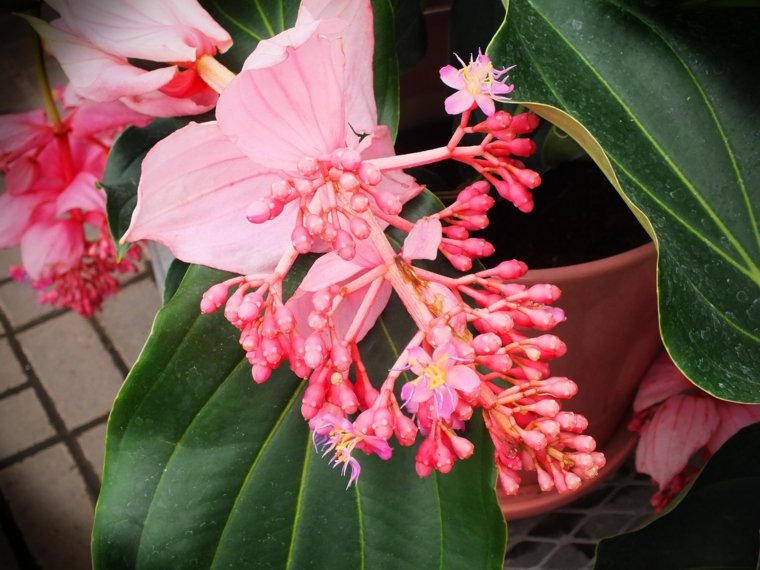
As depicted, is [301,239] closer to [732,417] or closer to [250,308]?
[250,308]

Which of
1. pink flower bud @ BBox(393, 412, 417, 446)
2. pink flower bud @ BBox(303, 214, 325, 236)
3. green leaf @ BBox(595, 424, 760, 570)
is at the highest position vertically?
pink flower bud @ BBox(303, 214, 325, 236)

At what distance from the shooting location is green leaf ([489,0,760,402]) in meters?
0.33

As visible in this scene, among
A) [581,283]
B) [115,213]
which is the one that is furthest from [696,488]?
[115,213]

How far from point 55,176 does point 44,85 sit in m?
0.08

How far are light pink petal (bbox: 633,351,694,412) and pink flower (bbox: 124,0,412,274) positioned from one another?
0.89ft

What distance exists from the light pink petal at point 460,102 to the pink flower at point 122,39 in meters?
0.11

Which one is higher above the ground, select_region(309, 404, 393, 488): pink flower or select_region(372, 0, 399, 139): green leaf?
select_region(372, 0, 399, 139): green leaf

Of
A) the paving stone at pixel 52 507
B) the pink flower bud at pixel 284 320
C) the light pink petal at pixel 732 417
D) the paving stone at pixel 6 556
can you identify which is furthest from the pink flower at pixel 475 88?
the paving stone at pixel 52 507

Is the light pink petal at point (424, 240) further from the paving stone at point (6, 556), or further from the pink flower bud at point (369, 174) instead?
the paving stone at point (6, 556)

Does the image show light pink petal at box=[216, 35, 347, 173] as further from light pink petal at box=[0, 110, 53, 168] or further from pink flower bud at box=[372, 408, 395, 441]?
light pink petal at box=[0, 110, 53, 168]

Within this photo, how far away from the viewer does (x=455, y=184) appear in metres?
0.56

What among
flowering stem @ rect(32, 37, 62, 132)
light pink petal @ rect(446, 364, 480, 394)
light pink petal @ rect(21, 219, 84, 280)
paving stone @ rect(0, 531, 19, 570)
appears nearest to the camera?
light pink petal @ rect(446, 364, 480, 394)

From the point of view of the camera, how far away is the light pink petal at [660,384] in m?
0.52

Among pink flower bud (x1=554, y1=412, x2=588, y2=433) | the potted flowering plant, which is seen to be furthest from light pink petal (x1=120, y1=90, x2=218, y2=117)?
pink flower bud (x1=554, y1=412, x2=588, y2=433)
